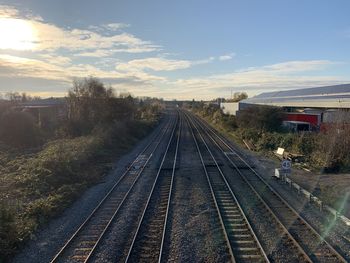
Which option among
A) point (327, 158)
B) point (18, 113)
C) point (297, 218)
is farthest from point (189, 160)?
point (18, 113)

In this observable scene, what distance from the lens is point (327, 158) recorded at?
22.2 metres

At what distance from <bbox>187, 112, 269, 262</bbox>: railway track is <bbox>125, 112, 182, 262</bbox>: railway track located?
6.44 feet

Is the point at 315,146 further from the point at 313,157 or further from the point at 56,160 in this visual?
the point at 56,160

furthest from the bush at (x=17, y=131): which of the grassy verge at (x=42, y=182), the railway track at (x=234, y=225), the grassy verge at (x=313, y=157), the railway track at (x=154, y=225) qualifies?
the grassy verge at (x=313, y=157)

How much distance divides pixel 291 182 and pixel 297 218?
4.79m

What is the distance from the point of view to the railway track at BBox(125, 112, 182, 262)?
9.67m

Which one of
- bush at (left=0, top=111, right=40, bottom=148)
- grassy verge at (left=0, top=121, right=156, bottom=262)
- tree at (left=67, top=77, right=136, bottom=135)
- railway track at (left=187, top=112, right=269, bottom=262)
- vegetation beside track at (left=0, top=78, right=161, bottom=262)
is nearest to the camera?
railway track at (left=187, top=112, right=269, bottom=262)

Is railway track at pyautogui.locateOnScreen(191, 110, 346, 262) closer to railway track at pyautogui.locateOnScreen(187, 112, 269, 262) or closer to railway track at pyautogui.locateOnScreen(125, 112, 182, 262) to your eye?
railway track at pyautogui.locateOnScreen(187, 112, 269, 262)

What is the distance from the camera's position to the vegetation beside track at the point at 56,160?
40.2 ft

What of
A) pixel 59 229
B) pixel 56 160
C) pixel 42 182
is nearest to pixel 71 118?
pixel 56 160

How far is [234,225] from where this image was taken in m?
11.9

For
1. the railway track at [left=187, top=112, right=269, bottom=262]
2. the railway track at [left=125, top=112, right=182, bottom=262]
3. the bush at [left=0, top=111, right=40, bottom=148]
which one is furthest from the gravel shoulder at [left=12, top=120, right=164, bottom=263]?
the bush at [left=0, top=111, right=40, bottom=148]

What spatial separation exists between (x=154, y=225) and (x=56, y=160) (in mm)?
9768

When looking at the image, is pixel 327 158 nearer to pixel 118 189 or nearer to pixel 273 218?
pixel 273 218
